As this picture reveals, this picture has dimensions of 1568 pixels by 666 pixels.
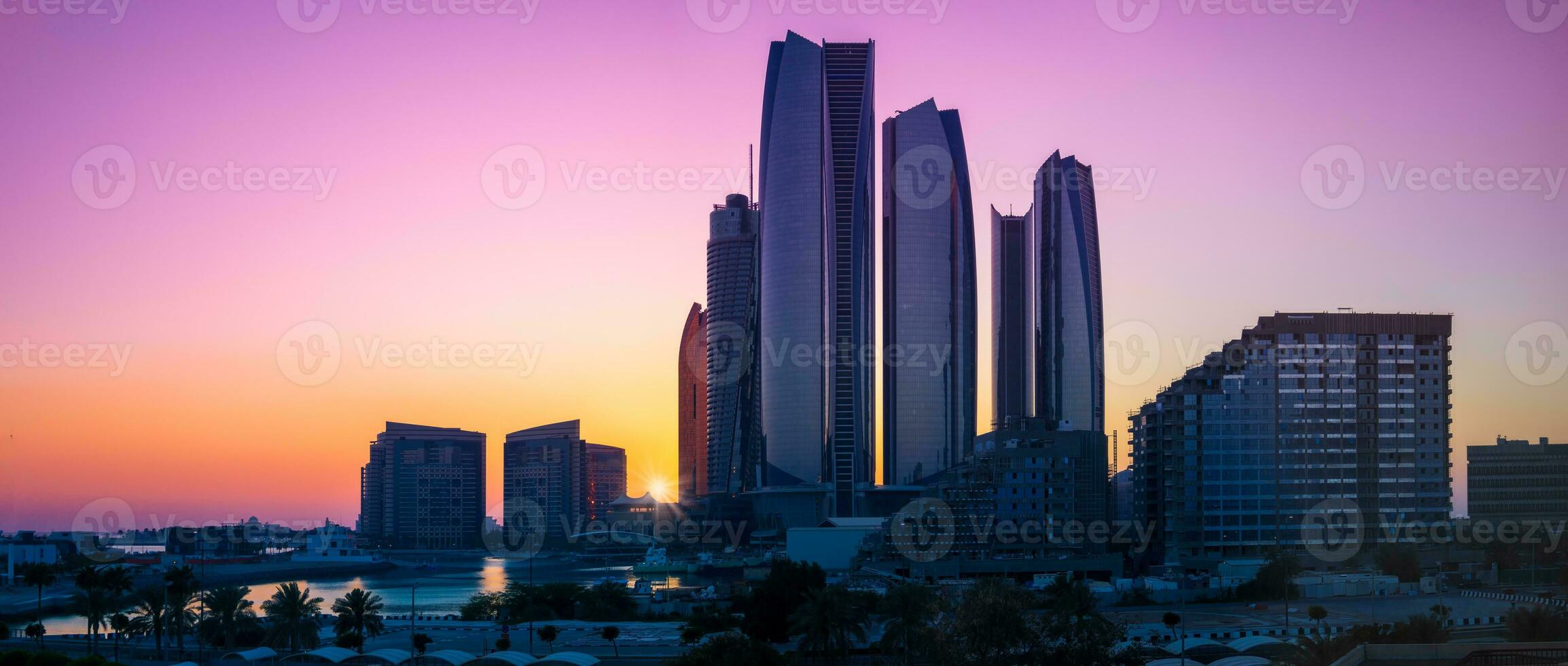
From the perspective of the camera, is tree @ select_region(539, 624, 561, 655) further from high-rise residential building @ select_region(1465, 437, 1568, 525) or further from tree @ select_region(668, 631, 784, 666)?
high-rise residential building @ select_region(1465, 437, 1568, 525)

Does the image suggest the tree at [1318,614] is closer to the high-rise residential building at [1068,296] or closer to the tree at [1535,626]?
the tree at [1535,626]

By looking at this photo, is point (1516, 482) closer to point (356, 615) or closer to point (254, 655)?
point (356, 615)

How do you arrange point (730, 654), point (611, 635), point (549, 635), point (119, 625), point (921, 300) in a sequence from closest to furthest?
point (730, 654), point (549, 635), point (611, 635), point (119, 625), point (921, 300)

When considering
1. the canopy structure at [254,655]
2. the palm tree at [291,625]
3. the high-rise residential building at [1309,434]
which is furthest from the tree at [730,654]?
the high-rise residential building at [1309,434]

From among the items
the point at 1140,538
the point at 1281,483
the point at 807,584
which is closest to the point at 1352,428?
the point at 1281,483

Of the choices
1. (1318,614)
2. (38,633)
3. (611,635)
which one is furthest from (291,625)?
(1318,614)

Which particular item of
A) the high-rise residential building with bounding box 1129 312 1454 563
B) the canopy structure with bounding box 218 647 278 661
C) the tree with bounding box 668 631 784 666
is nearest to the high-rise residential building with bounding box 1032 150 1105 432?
the high-rise residential building with bounding box 1129 312 1454 563
